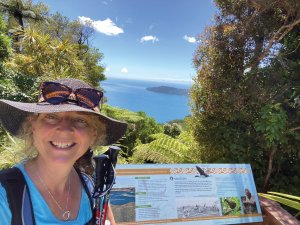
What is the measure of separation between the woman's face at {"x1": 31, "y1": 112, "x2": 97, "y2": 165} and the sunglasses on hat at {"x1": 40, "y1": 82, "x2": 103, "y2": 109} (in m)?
0.07

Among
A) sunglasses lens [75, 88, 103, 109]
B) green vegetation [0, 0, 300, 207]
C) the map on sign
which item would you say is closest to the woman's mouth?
sunglasses lens [75, 88, 103, 109]

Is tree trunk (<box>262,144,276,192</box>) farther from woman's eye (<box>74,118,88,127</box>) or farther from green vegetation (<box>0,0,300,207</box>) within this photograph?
woman's eye (<box>74,118,88,127</box>)

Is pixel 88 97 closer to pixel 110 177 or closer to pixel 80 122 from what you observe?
pixel 80 122

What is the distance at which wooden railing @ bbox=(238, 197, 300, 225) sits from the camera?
8.28ft

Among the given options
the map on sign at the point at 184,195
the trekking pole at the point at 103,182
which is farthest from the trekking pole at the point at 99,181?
the map on sign at the point at 184,195

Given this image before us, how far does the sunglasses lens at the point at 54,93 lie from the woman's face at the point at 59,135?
7 centimetres

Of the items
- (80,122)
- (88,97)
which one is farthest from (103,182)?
(88,97)

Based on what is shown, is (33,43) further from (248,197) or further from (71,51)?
(248,197)

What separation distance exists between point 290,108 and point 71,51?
9.38m

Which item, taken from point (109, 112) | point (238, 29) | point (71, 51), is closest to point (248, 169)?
point (238, 29)

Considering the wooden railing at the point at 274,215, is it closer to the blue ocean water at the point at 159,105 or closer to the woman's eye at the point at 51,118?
the woman's eye at the point at 51,118

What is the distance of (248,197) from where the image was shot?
8.89 ft

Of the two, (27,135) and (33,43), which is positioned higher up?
(33,43)

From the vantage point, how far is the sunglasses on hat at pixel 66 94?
4.71 ft
